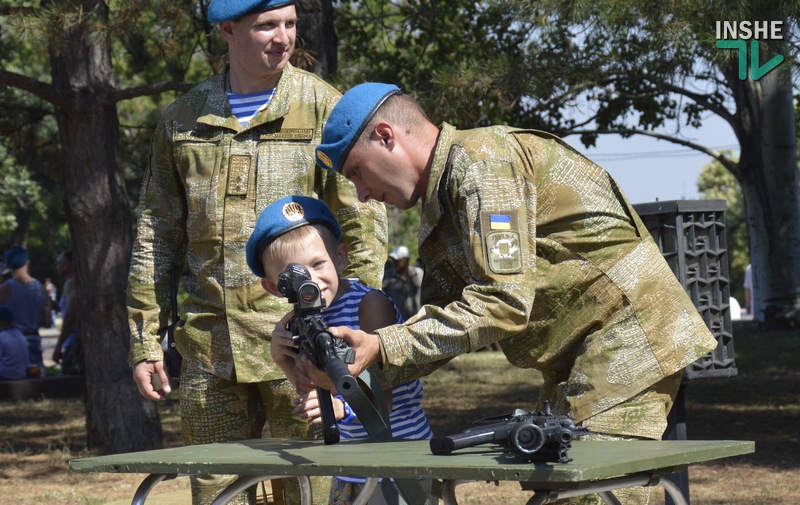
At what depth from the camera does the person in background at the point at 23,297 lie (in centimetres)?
1459

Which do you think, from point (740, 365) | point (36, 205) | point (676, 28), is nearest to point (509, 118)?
point (676, 28)

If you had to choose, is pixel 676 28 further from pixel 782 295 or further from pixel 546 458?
Result: pixel 782 295

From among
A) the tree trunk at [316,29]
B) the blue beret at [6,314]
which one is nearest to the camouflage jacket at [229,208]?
the tree trunk at [316,29]

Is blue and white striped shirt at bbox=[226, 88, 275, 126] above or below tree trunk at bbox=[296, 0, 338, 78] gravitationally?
below

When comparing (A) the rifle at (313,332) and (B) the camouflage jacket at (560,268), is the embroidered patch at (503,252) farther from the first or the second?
(A) the rifle at (313,332)

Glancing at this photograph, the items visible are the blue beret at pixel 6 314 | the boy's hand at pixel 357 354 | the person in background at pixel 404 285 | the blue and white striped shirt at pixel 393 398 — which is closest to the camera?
the boy's hand at pixel 357 354

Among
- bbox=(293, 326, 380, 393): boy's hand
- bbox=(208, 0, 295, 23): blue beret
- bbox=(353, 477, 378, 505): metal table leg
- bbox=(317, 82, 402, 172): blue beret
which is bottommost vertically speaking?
bbox=(353, 477, 378, 505): metal table leg

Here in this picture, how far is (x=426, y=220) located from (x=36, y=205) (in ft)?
89.4

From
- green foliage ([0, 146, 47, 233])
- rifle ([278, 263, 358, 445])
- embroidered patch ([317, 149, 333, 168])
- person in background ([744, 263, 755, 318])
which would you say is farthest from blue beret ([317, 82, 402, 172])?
green foliage ([0, 146, 47, 233])

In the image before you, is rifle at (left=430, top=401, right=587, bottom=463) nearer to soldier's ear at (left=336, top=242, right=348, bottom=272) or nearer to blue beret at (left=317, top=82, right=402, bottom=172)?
blue beret at (left=317, top=82, right=402, bottom=172)

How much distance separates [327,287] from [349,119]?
0.61m

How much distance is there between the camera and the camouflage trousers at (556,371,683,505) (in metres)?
2.85

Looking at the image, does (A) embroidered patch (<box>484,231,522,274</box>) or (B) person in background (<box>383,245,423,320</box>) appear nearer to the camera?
(A) embroidered patch (<box>484,231,522,274</box>)

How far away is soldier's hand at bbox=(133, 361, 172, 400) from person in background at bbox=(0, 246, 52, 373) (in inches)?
433
